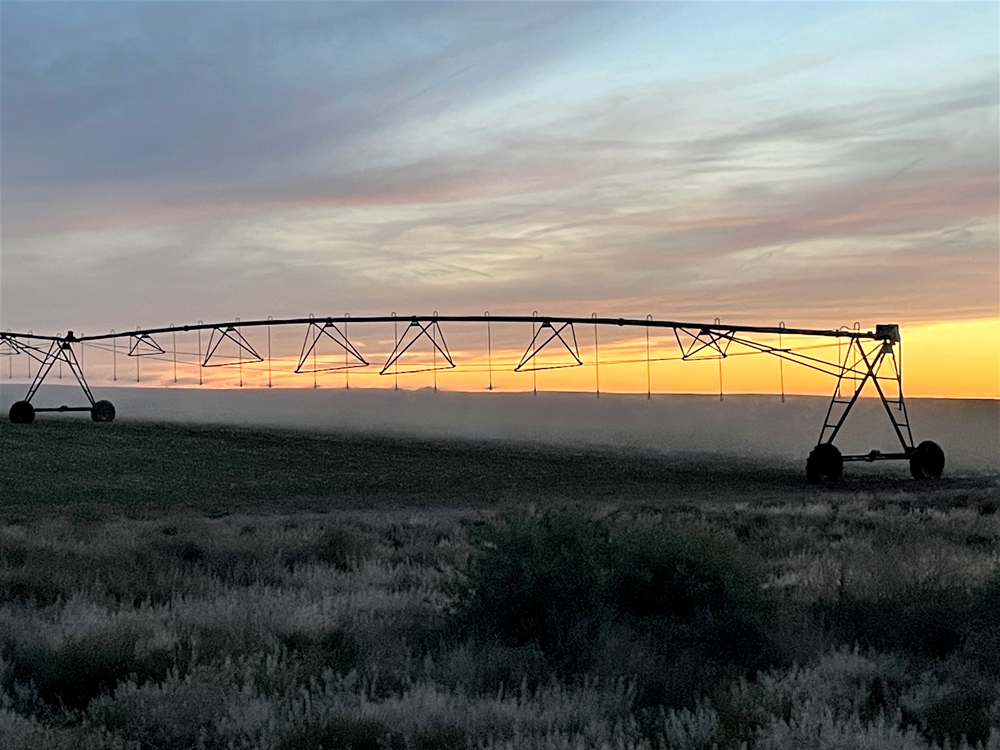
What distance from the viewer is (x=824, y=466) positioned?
4734 cm

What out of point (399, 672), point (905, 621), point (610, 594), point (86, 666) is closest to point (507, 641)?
point (610, 594)

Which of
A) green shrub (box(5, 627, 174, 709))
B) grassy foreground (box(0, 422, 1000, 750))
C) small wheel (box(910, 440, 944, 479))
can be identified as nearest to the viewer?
grassy foreground (box(0, 422, 1000, 750))

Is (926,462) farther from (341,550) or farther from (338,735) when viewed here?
(338,735)

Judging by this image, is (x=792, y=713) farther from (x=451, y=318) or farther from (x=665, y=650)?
(x=451, y=318)

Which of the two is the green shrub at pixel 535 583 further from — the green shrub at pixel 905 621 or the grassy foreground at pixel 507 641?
the green shrub at pixel 905 621

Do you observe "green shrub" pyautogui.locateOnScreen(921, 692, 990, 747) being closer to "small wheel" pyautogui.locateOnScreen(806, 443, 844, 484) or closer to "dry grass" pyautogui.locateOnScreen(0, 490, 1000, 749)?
"dry grass" pyautogui.locateOnScreen(0, 490, 1000, 749)

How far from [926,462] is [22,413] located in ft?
176

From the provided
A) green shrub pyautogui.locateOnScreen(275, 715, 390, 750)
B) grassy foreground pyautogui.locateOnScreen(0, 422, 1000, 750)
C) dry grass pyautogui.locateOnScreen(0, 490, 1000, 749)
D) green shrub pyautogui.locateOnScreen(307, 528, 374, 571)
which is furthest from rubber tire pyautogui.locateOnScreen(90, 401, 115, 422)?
green shrub pyautogui.locateOnScreen(275, 715, 390, 750)

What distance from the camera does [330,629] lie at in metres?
11.9

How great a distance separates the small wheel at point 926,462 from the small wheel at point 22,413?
51.8 m

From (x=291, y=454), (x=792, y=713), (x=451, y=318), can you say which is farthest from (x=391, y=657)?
(x=291, y=454)

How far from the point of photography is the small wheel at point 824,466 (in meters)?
47.1

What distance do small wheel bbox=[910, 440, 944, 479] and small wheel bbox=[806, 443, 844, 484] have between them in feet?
11.2

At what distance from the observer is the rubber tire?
75.1 meters
